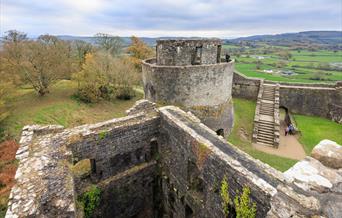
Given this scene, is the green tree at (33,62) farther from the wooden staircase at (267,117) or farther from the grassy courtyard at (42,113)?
the wooden staircase at (267,117)

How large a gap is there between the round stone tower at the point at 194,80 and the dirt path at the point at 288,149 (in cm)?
325

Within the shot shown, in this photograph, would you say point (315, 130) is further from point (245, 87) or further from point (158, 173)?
point (158, 173)

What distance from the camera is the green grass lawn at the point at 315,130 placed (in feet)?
55.9

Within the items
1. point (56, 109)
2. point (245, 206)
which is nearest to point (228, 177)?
point (245, 206)

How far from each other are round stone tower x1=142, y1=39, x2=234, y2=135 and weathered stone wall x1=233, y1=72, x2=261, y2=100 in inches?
351

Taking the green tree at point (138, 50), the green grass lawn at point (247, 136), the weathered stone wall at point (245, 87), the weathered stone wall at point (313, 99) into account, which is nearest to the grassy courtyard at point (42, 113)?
the green tree at point (138, 50)

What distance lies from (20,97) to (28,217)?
2860cm

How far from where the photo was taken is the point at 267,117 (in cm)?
1934

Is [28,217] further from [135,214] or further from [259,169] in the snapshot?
[135,214]

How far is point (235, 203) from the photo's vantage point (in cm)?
561

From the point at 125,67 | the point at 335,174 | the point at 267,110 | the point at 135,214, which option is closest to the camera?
the point at 335,174

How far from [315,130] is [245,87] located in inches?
345

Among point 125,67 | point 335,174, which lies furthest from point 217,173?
point 125,67

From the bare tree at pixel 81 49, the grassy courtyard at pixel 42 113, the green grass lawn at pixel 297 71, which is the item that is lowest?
the grassy courtyard at pixel 42 113
